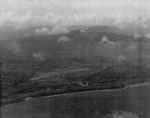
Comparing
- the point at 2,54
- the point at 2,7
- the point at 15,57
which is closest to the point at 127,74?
the point at 15,57

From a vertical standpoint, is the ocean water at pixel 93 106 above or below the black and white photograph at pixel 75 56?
below

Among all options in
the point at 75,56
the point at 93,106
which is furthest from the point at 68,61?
the point at 93,106

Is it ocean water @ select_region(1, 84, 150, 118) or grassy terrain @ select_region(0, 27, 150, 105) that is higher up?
grassy terrain @ select_region(0, 27, 150, 105)

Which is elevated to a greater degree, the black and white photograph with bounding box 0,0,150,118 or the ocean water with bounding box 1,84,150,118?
the black and white photograph with bounding box 0,0,150,118

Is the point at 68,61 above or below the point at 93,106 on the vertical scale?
above

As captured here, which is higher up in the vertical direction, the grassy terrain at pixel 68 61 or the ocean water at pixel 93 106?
the grassy terrain at pixel 68 61

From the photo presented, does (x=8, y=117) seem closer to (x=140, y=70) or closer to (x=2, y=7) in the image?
(x=2, y=7)

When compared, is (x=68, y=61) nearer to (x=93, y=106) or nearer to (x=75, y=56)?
(x=75, y=56)

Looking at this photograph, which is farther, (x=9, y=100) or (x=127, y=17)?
(x=9, y=100)
